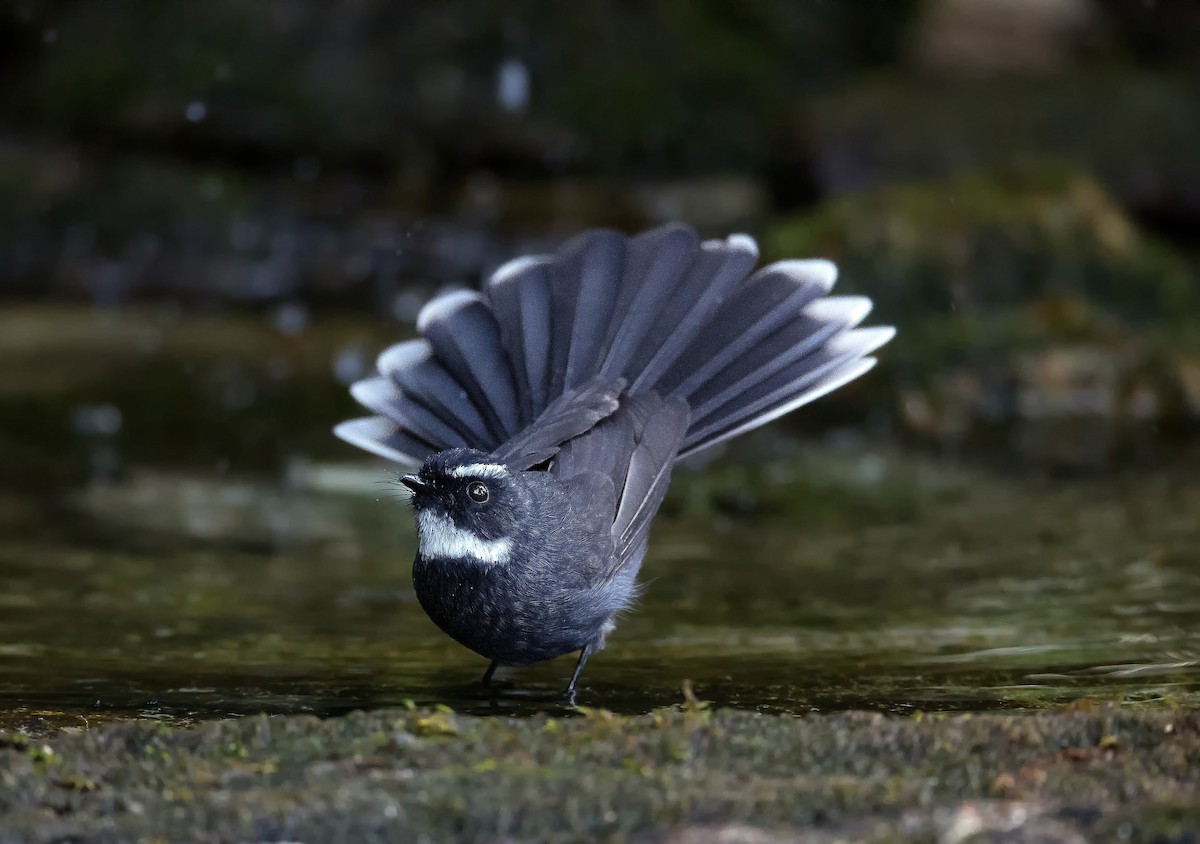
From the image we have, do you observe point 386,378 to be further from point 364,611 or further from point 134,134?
point 134,134

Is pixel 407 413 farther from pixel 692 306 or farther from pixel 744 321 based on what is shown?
pixel 744 321

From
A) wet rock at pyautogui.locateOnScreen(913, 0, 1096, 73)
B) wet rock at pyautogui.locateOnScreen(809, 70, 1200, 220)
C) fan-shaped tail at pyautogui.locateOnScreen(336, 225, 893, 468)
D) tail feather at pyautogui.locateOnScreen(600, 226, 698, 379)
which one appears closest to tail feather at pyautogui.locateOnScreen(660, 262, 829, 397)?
fan-shaped tail at pyautogui.locateOnScreen(336, 225, 893, 468)

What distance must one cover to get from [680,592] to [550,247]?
236 inches

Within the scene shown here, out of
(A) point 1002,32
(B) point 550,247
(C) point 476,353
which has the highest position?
(A) point 1002,32

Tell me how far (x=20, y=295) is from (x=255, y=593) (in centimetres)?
603

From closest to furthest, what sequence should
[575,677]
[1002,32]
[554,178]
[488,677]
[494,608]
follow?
[494,608], [575,677], [488,677], [554,178], [1002,32]

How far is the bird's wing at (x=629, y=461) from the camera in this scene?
13.9 feet

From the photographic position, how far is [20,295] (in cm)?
1035

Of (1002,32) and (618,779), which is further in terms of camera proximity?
(1002,32)

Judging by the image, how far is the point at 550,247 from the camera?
1087cm

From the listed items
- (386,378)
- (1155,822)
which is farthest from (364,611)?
(1155,822)

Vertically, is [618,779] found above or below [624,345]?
below

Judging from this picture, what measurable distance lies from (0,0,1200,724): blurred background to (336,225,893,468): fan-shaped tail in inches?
25.6

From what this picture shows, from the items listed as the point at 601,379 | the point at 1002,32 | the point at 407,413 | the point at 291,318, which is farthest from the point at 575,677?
the point at 1002,32
